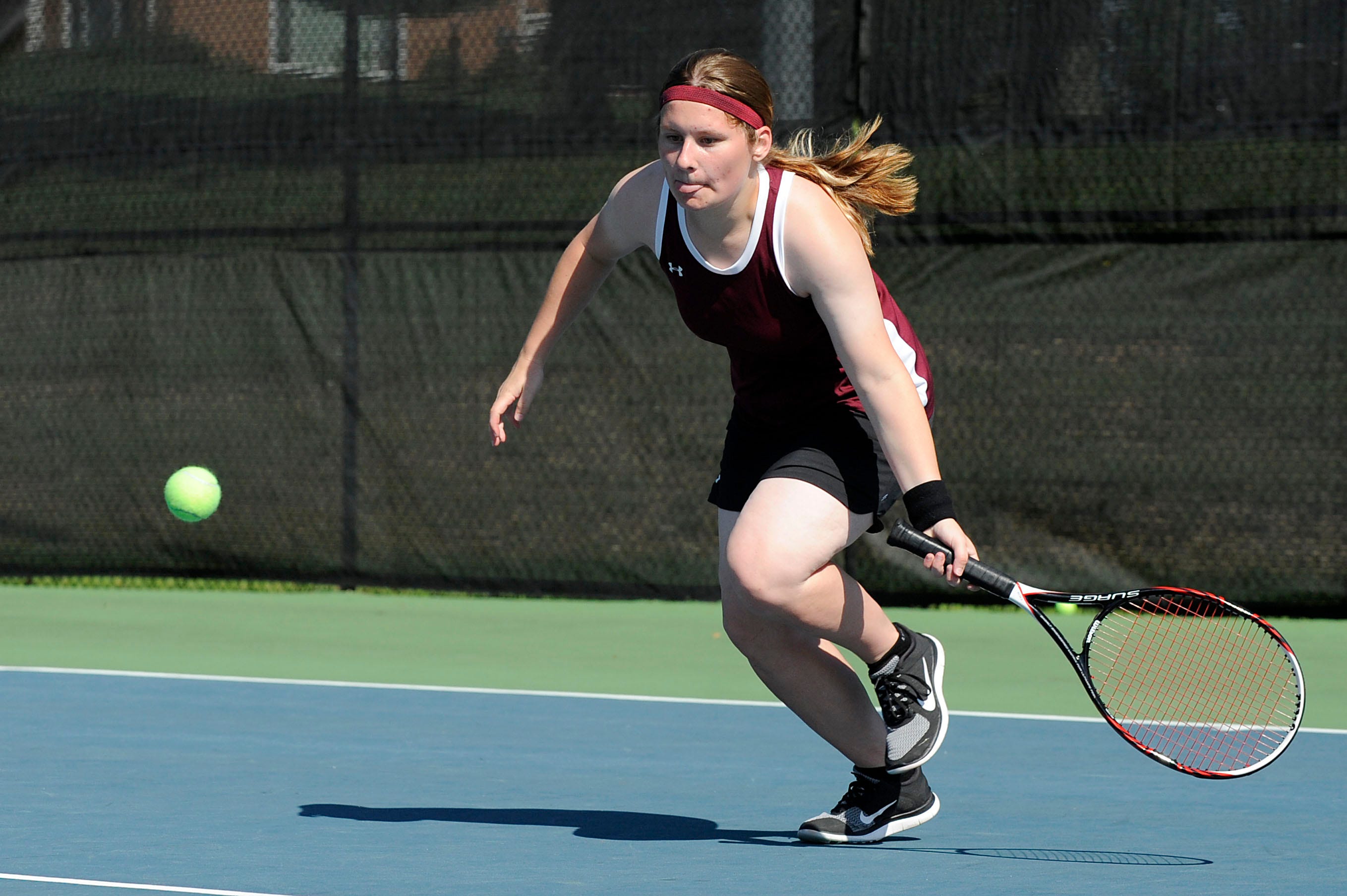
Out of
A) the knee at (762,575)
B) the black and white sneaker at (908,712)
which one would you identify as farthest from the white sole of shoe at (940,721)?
the knee at (762,575)

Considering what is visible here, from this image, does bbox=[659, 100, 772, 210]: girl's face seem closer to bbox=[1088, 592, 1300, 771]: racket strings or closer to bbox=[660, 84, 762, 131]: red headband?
bbox=[660, 84, 762, 131]: red headband

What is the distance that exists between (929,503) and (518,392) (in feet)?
3.04

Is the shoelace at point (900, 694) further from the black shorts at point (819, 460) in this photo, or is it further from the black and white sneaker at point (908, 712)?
the black shorts at point (819, 460)

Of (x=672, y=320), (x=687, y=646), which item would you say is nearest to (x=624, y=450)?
(x=672, y=320)

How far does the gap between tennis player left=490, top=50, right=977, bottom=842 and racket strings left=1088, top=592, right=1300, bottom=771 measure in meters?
0.62

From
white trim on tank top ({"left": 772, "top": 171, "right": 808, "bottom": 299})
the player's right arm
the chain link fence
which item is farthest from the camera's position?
the chain link fence

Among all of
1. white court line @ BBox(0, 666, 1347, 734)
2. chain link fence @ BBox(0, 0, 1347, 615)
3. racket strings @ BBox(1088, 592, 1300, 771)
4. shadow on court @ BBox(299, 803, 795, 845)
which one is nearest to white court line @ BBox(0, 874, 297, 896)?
shadow on court @ BBox(299, 803, 795, 845)

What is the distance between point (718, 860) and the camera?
335 cm

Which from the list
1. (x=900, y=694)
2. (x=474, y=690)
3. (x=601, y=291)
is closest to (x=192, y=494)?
(x=601, y=291)

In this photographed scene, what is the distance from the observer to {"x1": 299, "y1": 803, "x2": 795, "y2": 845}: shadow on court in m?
3.59

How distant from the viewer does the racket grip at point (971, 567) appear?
3.18 metres

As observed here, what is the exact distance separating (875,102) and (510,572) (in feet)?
7.36

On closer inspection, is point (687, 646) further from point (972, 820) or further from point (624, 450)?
point (972, 820)

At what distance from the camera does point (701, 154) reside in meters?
3.23
